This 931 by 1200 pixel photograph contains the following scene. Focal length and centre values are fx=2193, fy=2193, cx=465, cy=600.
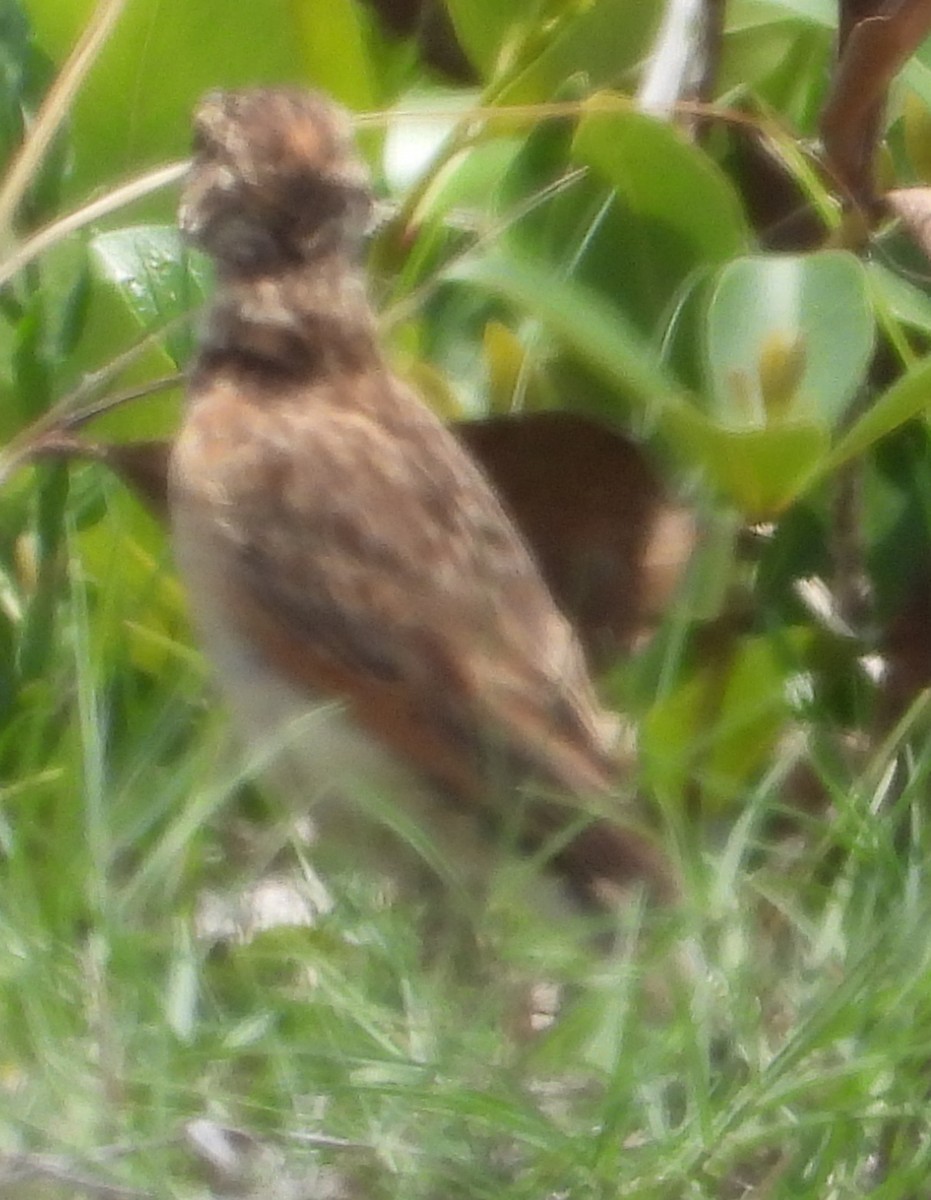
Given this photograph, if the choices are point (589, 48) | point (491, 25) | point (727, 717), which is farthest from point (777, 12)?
point (727, 717)

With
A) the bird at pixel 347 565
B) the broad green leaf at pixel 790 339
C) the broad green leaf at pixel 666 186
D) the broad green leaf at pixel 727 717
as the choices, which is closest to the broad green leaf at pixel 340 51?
the bird at pixel 347 565

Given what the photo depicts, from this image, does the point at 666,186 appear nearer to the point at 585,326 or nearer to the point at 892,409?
the point at 585,326

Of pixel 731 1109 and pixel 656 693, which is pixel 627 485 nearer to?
pixel 656 693

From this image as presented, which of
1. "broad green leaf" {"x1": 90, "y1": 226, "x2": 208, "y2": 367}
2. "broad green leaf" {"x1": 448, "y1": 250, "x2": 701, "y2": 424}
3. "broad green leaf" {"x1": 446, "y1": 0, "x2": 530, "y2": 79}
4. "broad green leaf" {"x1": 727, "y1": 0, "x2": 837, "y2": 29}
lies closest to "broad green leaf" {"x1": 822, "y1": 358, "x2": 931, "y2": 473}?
"broad green leaf" {"x1": 448, "y1": 250, "x2": 701, "y2": 424}

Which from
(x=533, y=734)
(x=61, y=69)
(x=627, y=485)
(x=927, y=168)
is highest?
(x=61, y=69)

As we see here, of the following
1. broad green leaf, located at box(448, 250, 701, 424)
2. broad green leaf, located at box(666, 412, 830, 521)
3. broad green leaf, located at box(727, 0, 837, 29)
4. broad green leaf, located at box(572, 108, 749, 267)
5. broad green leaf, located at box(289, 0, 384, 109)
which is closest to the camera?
broad green leaf, located at box(666, 412, 830, 521)

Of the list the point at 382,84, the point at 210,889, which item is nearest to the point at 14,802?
the point at 210,889

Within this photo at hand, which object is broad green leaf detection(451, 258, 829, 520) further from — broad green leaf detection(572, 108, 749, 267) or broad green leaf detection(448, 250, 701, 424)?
broad green leaf detection(572, 108, 749, 267)
